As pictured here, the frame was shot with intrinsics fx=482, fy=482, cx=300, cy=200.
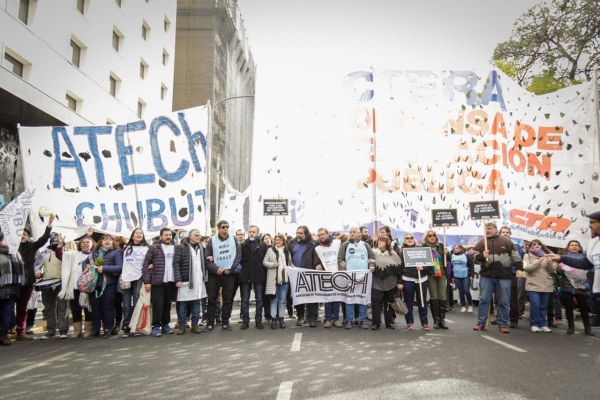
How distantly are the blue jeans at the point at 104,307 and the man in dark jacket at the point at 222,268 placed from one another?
179 centimetres

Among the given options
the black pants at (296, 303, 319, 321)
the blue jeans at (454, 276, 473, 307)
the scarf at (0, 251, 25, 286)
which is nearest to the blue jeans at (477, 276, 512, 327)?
the black pants at (296, 303, 319, 321)

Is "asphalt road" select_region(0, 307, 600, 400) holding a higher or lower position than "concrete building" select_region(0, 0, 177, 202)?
lower

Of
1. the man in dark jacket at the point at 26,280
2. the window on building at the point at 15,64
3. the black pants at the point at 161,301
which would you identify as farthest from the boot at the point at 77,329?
the window on building at the point at 15,64

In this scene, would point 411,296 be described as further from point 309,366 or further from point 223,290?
point 309,366

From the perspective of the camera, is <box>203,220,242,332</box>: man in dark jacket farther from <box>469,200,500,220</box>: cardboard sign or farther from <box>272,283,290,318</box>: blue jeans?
<box>469,200,500,220</box>: cardboard sign

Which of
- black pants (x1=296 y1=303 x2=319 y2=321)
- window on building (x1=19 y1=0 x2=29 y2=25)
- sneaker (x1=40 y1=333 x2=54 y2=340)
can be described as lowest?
sneaker (x1=40 y1=333 x2=54 y2=340)

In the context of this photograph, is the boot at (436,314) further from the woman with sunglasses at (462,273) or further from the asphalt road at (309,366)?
the woman with sunglasses at (462,273)

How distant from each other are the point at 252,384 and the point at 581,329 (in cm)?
819

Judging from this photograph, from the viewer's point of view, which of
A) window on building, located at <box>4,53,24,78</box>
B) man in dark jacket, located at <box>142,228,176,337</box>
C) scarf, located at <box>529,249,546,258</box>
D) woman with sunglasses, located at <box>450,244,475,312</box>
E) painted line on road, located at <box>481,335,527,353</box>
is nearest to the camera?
painted line on road, located at <box>481,335,527,353</box>

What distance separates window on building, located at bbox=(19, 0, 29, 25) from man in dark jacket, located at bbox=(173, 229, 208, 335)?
35.6 feet

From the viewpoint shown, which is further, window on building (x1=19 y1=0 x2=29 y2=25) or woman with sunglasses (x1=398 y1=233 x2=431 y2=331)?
window on building (x1=19 y1=0 x2=29 y2=25)

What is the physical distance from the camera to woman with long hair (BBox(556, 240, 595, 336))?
930cm

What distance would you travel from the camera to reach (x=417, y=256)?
31.3 ft

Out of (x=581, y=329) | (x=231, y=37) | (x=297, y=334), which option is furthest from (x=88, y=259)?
(x=231, y=37)
